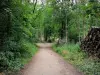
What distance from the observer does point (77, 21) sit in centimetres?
2459

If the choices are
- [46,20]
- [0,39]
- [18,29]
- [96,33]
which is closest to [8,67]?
[0,39]

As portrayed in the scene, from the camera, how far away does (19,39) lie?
35.8 feet

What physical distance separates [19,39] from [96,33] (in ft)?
20.7

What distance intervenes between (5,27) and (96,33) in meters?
7.63

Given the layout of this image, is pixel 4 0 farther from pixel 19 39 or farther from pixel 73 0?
pixel 73 0

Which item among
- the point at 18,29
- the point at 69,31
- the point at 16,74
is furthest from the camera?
the point at 69,31

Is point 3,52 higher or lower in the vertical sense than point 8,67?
higher

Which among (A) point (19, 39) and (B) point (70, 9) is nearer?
(A) point (19, 39)

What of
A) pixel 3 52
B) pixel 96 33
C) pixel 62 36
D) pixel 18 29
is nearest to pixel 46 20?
pixel 62 36

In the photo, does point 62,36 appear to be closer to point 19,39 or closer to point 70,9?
point 70,9

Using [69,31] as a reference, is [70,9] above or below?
above

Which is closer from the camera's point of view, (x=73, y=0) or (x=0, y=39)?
(x=0, y=39)

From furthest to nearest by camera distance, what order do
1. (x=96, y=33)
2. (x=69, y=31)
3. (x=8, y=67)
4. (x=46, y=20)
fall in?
(x=46, y=20), (x=69, y=31), (x=96, y=33), (x=8, y=67)

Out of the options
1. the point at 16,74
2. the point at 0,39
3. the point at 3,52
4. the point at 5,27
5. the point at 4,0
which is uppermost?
the point at 4,0
